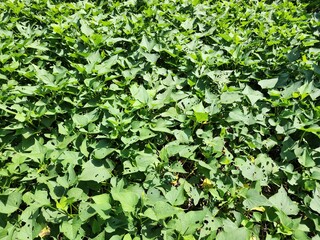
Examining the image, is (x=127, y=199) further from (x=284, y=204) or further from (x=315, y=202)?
(x=315, y=202)

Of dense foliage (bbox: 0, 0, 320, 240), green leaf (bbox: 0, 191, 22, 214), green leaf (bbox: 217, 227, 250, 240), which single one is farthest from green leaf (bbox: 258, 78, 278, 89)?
green leaf (bbox: 0, 191, 22, 214)

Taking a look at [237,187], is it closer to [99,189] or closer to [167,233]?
[167,233]

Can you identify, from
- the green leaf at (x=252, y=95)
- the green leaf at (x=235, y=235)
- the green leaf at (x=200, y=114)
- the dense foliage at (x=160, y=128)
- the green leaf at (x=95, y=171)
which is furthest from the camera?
→ the green leaf at (x=252, y=95)

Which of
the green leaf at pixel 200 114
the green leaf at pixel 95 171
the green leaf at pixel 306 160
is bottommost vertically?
the green leaf at pixel 95 171

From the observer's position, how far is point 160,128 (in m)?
2.25

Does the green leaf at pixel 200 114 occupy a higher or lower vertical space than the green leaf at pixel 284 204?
higher

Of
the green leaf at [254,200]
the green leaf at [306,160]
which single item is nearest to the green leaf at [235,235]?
the green leaf at [254,200]

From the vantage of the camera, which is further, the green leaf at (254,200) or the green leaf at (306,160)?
the green leaf at (306,160)

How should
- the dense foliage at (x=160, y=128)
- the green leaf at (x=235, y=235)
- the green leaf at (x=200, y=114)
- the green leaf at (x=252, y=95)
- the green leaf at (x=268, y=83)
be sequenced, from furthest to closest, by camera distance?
the green leaf at (x=268, y=83)
the green leaf at (x=252, y=95)
the green leaf at (x=200, y=114)
the dense foliage at (x=160, y=128)
the green leaf at (x=235, y=235)

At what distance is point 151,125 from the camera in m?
2.29

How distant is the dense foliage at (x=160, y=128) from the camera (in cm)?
184

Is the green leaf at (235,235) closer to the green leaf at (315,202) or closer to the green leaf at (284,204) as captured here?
the green leaf at (284,204)

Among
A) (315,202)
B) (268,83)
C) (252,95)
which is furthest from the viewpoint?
(268,83)

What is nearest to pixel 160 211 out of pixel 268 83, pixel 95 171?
pixel 95 171
